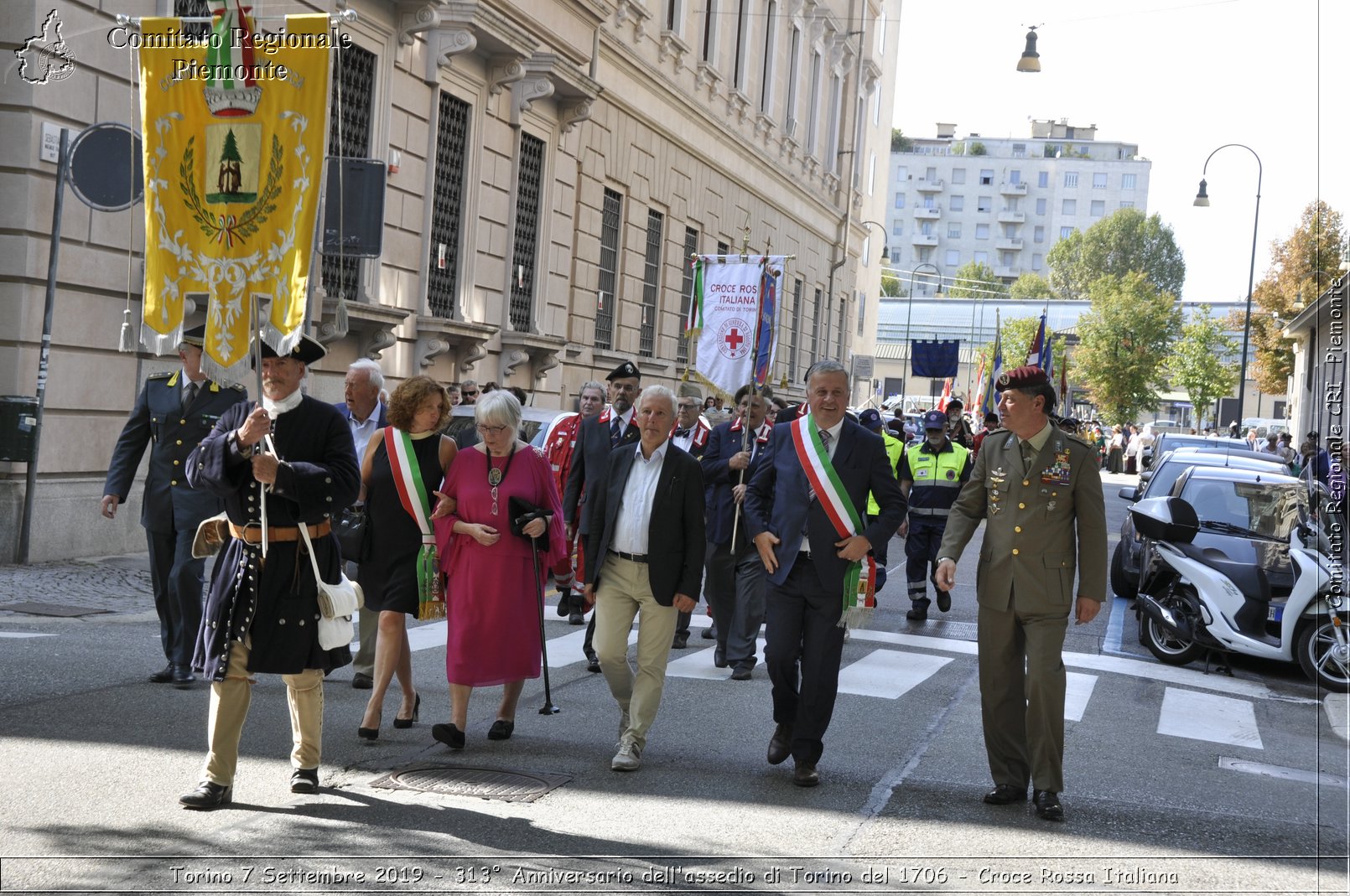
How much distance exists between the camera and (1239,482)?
13422 millimetres

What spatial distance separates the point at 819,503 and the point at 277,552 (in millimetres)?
2601

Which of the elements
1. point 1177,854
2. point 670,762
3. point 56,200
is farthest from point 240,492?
point 56,200

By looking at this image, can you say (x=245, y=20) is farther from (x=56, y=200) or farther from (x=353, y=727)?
(x=56, y=200)

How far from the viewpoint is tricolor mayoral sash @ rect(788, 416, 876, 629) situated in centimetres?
706

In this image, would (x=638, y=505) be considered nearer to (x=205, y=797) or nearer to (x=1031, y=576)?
(x=1031, y=576)

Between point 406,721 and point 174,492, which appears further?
point 174,492

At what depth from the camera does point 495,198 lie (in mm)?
21062

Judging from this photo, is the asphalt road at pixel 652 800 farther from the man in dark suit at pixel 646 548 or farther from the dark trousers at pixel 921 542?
the dark trousers at pixel 921 542

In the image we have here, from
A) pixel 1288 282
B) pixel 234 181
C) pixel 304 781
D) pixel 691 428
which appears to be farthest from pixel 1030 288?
pixel 304 781

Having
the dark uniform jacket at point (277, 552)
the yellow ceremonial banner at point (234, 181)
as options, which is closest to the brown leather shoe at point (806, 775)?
the dark uniform jacket at point (277, 552)

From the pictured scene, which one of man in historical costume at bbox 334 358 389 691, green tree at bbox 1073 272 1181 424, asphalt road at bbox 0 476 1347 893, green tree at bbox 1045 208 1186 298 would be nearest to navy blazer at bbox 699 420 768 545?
asphalt road at bbox 0 476 1347 893

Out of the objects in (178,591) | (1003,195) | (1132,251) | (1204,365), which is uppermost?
(1003,195)

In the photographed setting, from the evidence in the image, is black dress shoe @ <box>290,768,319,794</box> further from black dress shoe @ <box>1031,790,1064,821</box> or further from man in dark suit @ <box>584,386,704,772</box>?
black dress shoe @ <box>1031,790,1064,821</box>

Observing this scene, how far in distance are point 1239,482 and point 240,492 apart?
10.3 m
